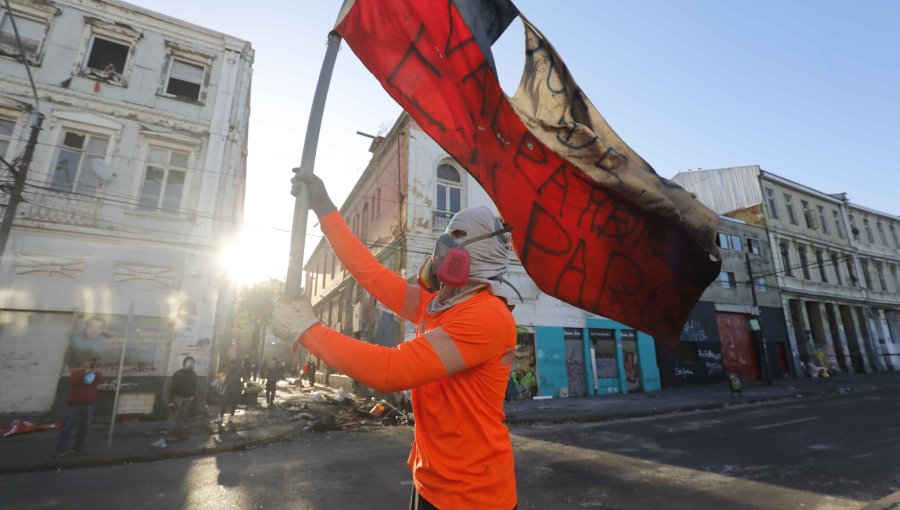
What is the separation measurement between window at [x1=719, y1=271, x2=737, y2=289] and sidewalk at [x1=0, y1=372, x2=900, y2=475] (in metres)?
7.27

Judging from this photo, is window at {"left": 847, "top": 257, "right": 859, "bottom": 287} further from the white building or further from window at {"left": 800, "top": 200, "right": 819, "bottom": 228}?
the white building

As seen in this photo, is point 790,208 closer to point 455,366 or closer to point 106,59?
point 455,366

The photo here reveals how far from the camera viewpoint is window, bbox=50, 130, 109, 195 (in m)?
12.3

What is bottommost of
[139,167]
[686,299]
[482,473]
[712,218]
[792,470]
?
[792,470]

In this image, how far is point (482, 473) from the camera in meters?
1.68

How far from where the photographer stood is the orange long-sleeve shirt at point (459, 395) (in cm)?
152

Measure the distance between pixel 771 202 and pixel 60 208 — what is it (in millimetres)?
39939

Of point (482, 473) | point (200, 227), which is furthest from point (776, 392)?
point (200, 227)

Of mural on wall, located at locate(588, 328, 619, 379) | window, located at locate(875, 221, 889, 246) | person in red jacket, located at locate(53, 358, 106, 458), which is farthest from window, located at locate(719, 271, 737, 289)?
person in red jacket, located at locate(53, 358, 106, 458)

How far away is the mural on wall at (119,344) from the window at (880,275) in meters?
50.4

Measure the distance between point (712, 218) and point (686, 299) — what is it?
61 centimetres

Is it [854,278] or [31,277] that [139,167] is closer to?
[31,277]

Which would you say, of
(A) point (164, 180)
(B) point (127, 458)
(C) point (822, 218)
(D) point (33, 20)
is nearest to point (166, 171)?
(A) point (164, 180)

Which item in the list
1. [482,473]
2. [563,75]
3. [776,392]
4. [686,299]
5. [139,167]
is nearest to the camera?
[482,473]
